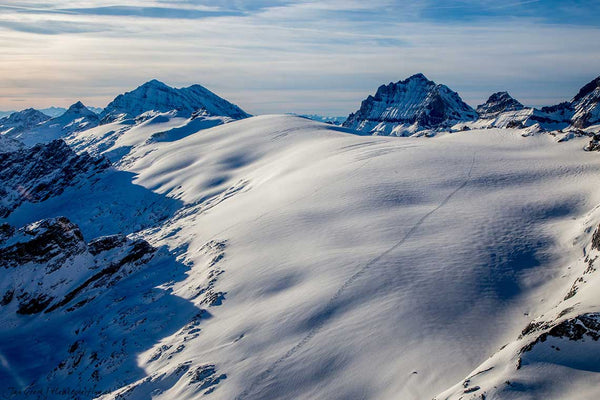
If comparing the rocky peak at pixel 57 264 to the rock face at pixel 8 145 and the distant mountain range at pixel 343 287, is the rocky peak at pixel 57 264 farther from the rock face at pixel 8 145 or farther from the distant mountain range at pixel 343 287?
the rock face at pixel 8 145

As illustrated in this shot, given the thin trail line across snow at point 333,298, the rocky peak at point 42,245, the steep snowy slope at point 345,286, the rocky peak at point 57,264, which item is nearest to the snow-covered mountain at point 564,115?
the steep snowy slope at point 345,286

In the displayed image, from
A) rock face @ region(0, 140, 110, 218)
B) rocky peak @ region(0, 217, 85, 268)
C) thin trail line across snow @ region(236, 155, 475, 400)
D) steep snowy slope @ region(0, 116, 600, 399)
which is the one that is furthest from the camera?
rock face @ region(0, 140, 110, 218)

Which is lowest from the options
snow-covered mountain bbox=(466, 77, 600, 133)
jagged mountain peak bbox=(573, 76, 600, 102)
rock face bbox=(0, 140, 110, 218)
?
rock face bbox=(0, 140, 110, 218)

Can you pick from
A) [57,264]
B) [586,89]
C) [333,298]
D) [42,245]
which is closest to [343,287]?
[333,298]

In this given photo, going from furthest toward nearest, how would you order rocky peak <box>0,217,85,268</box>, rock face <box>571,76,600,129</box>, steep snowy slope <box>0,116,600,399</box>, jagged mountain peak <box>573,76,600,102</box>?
jagged mountain peak <box>573,76,600,102</box>, rock face <box>571,76,600,129</box>, rocky peak <box>0,217,85,268</box>, steep snowy slope <box>0,116,600,399</box>

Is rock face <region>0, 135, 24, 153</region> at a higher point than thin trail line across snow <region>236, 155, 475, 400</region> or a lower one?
higher

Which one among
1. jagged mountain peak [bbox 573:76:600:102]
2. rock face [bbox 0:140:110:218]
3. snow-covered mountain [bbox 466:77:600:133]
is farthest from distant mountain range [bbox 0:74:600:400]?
jagged mountain peak [bbox 573:76:600:102]

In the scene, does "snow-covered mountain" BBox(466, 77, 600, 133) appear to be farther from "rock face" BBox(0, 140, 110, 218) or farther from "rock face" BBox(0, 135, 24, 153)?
"rock face" BBox(0, 135, 24, 153)
